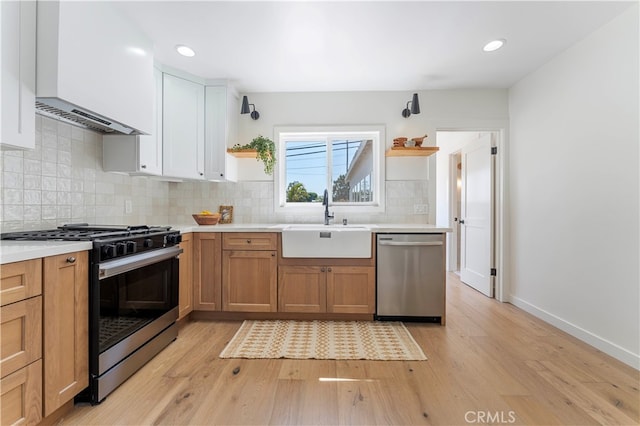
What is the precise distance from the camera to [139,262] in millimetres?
1808

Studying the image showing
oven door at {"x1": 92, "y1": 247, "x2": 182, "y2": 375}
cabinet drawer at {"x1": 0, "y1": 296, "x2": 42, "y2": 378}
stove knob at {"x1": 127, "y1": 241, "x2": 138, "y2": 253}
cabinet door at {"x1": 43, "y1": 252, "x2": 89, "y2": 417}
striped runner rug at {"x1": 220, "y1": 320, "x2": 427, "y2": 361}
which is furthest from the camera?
striped runner rug at {"x1": 220, "y1": 320, "x2": 427, "y2": 361}

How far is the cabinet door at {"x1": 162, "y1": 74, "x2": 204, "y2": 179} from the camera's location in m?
2.68

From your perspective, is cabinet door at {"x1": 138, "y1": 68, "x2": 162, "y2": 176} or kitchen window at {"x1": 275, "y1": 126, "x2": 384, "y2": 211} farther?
kitchen window at {"x1": 275, "y1": 126, "x2": 384, "y2": 211}

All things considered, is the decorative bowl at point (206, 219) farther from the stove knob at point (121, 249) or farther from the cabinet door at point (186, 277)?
the stove knob at point (121, 249)

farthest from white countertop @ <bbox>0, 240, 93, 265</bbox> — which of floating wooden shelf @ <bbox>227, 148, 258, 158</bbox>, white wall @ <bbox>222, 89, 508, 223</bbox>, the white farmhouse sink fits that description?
white wall @ <bbox>222, 89, 508, 223</bbox>

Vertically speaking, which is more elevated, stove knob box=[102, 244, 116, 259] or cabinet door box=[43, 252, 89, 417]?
stove knob box=[102, 244, 116, 259]

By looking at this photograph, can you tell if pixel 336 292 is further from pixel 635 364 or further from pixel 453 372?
pixel 635 364

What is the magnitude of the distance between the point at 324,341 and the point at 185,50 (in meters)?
2.65

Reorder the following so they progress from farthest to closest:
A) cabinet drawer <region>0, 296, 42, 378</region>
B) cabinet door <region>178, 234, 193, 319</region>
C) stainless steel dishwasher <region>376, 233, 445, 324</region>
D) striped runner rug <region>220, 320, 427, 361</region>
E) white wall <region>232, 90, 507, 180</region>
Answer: white wall <region>232, 90, 507, 180</region> < stainless steel dishwasher <region>376, 233, 445, 324</region> < cabinet door <region>178, 234, 193, 319</region> < striped runner rug <region>220, 320, 427, 361</region> < cabinet drawer <region>0, 296, 42, 378</region>

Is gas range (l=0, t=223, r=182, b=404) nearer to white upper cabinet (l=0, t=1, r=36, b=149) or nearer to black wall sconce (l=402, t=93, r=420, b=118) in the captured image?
white upper cabinet (l=0, t=1, r=36, b=149)

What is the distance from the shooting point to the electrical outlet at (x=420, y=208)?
10.7ft

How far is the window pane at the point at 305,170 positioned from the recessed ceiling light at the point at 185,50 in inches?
51.0

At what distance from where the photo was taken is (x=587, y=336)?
7.39ft

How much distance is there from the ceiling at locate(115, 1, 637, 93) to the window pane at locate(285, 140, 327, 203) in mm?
696
